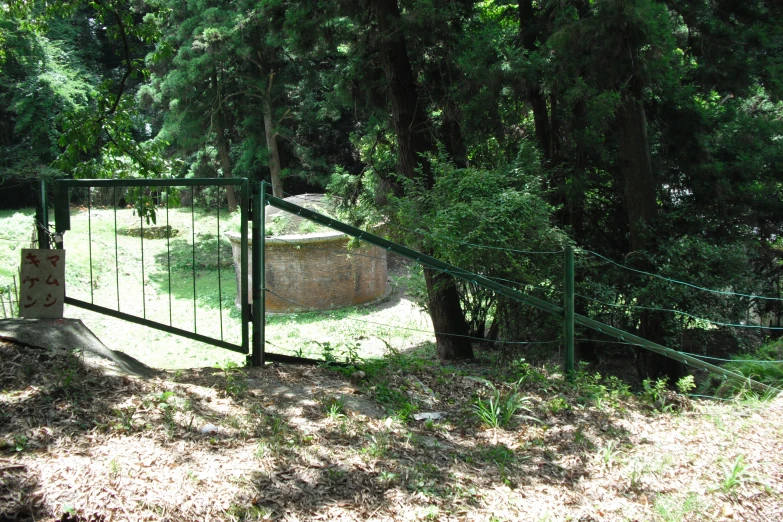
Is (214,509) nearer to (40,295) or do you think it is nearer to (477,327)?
(40,295)

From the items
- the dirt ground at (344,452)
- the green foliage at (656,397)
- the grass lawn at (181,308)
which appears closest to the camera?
the dirt ground at (344,452)

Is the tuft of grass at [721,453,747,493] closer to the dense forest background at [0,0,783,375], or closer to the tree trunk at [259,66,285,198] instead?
the dense forest background at [0,0,783,375]

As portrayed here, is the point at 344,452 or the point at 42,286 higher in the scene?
the point at 42,286

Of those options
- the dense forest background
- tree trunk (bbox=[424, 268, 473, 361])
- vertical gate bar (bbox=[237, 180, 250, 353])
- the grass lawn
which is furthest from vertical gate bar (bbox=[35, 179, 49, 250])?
tree trunk (bbox=[424, 268, 473, 361])

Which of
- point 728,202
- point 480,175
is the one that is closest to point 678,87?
point 728,202

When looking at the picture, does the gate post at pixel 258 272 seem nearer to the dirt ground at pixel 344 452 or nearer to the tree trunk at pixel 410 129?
the dirt ground at pixel 344 452

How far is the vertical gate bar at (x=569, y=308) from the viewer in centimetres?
519

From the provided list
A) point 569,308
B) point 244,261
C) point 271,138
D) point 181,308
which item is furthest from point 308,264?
point 271,138

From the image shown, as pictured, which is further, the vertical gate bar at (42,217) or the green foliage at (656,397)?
the green foliage at (656,397)

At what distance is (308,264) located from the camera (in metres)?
15.8

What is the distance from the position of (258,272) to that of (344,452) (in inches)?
73.4

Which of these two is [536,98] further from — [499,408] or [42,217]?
[42,217]

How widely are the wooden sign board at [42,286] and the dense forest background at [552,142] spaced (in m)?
3.32

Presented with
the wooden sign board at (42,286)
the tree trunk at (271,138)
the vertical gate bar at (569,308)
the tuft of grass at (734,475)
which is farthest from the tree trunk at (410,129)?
the tree trunk at (271,138)
